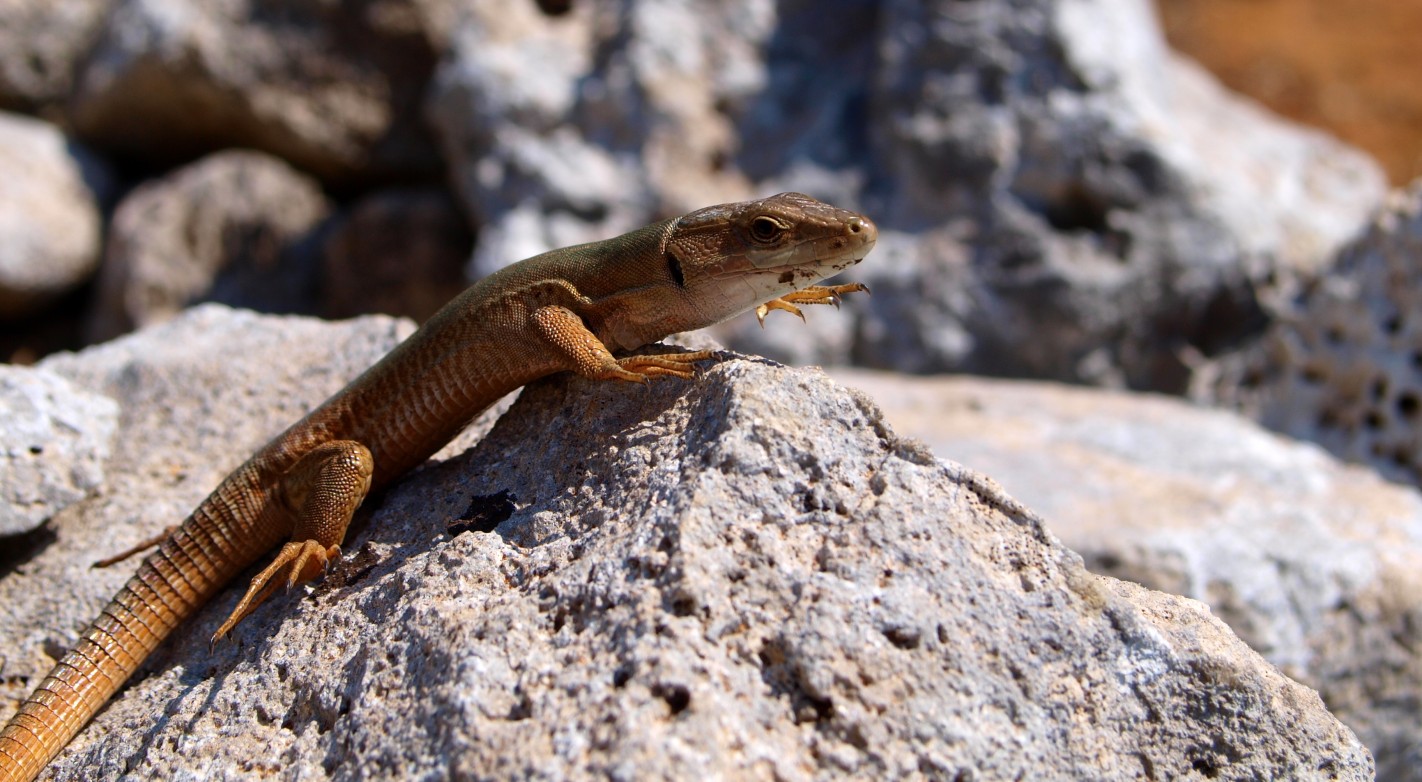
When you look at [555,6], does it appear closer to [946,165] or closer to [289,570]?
[946,165]

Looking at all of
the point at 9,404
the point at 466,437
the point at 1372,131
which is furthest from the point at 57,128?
the point at 1372,131

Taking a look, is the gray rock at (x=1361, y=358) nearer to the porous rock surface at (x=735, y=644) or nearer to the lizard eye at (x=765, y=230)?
the porous rock surface at (x=735, y=644)

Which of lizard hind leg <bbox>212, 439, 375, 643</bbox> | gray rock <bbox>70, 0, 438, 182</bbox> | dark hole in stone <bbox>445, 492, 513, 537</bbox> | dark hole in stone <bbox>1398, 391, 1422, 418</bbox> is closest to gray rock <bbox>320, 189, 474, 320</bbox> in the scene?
gray rock <bbox>70, 0, 438, 182</bbox>

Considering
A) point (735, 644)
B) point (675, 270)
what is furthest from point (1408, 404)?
point (735, 644)

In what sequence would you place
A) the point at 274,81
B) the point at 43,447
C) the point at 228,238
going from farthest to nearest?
1. the point at 228,238
2. the point at 274,81
3. the point at 43,447

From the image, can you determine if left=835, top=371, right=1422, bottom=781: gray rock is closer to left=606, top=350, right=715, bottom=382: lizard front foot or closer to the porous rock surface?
the porous rock surface

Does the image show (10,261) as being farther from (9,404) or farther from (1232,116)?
(1232,116)
